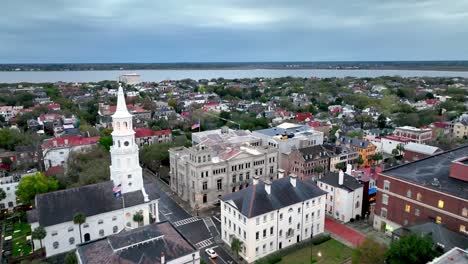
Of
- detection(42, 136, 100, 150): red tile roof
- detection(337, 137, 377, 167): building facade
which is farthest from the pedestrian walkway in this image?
detection(42, 136, 100, 150): red tile roof

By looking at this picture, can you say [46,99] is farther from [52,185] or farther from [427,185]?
[427,185]

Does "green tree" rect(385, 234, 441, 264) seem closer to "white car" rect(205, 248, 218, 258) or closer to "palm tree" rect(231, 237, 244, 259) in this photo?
"palm tree" rect(231, 237, 244, 259)

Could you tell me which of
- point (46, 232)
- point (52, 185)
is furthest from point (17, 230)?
point (46, 232)

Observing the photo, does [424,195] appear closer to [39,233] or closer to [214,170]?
[214,170]

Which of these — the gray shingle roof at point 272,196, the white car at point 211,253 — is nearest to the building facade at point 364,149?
the gray shingle roof at point 272,196

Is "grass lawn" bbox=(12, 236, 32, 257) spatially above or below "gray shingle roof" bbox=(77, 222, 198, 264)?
below
